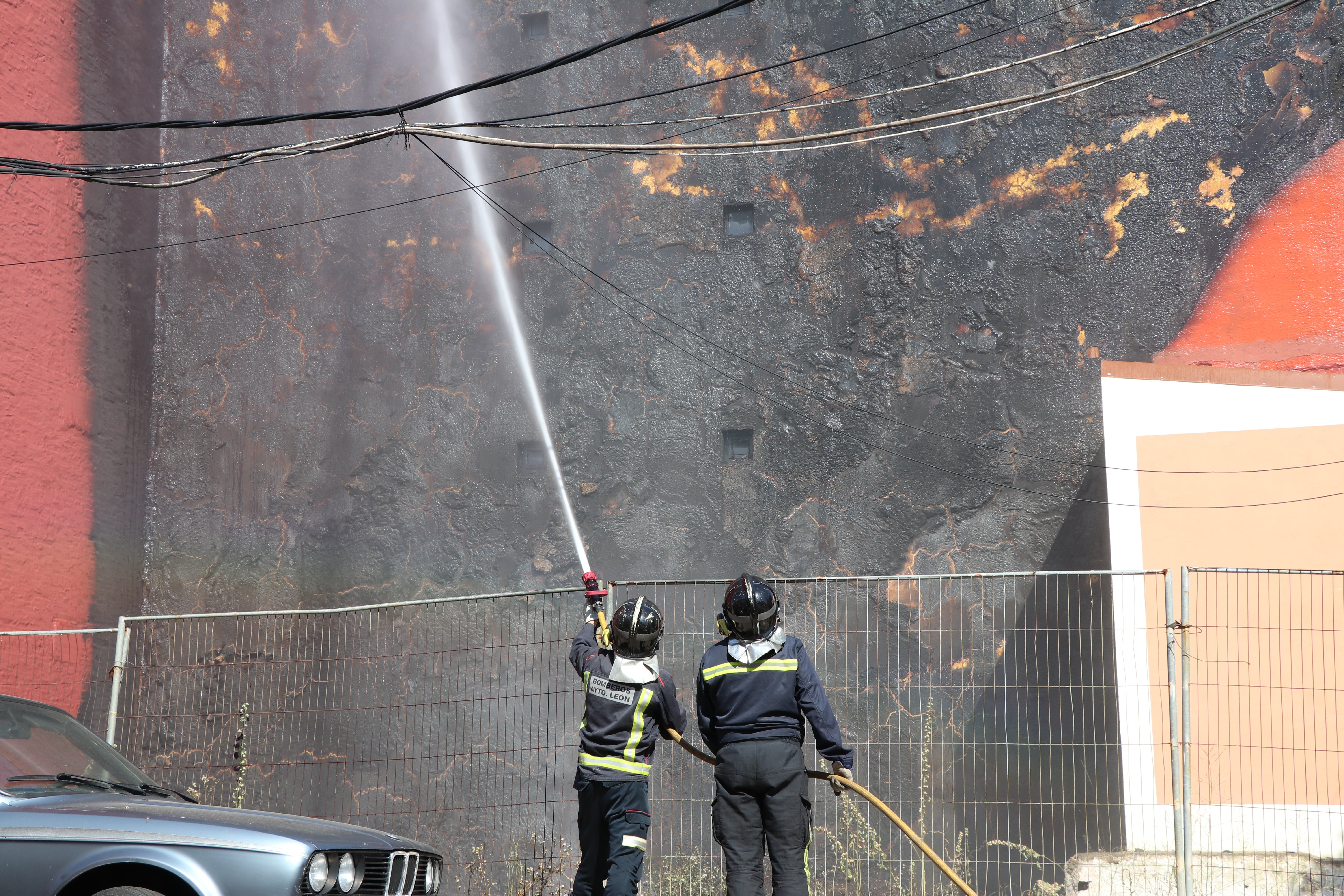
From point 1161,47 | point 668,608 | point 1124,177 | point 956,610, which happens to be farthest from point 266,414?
point 1161,47

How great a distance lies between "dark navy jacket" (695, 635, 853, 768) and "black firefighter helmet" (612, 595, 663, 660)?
0.32 m

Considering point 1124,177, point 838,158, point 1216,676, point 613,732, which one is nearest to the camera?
point 613,732

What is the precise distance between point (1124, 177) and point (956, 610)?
4.63 meters

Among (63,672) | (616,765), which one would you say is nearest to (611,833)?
(616,765)

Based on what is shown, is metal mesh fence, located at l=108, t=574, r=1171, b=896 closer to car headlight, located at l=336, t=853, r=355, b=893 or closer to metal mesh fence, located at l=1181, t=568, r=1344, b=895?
metal mesh fence, located at l=1181, t=568, r=1344, b=895

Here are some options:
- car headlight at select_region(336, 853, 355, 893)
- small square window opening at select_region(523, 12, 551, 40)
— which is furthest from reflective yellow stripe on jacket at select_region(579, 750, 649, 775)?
small square window opening at select_region(523, 12, 551, 40)

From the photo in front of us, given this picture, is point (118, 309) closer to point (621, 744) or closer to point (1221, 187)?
point (621, 744)

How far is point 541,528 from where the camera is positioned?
37.1 feet

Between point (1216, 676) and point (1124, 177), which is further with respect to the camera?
point (1124, 177)

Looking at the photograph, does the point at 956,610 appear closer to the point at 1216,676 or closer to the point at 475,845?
the point at 1216,676

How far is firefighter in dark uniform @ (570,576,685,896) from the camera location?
16.3 ft

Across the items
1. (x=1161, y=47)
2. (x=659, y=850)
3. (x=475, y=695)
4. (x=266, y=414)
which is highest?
(x=1161, y=47)

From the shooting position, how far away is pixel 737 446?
11055 mm

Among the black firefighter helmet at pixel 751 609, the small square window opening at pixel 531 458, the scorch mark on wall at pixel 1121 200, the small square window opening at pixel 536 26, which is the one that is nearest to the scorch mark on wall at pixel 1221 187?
the scorch mark on wall at pixel 1121 200
